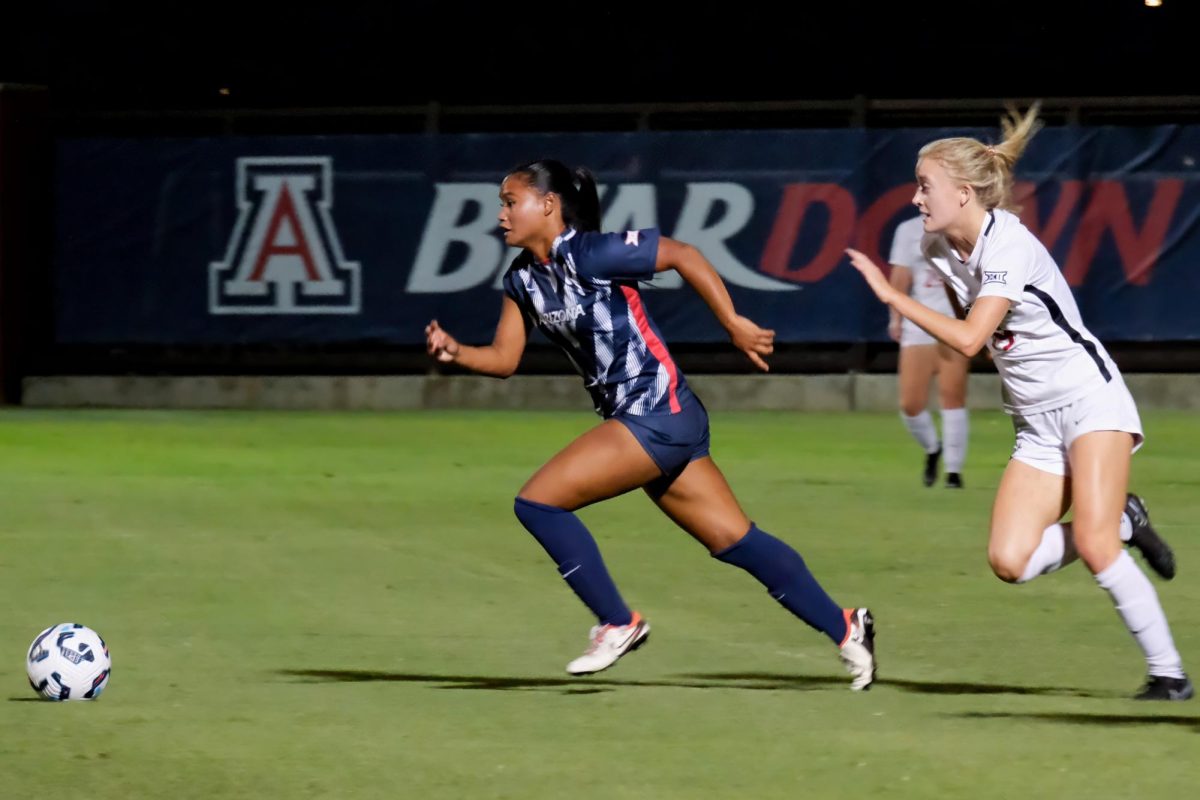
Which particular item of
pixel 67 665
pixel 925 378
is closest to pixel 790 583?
pixel 67 665

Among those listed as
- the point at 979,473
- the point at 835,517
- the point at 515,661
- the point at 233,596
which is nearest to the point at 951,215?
the point at 515,661

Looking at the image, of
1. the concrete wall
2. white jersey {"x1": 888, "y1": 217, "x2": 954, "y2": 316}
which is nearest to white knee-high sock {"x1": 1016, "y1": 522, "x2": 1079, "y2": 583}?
white jersey {"x1": 888, "y1": 217, "x2": 954, "y2": 316}

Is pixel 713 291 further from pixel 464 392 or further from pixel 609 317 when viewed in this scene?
pixel 464 392

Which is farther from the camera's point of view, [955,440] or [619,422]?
[955,440]

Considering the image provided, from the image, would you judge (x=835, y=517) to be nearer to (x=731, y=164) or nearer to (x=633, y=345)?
(x=633, y=345)

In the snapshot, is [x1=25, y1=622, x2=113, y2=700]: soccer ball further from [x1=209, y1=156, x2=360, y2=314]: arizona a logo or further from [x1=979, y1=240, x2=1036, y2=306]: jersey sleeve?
[x1=209, y1=156, x2=360, y2=314]: arizona a logo

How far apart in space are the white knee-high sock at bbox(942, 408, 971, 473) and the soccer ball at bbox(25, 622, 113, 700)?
7.80 metres

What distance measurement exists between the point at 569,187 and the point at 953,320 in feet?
4.99

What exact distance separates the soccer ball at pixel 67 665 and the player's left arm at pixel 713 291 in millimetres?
2130

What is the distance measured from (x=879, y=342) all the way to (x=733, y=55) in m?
6.98

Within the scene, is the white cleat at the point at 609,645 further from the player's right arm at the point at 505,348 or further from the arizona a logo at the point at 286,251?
the arizona a logo at the point at 286,251

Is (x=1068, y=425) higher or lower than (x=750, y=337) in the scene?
lower

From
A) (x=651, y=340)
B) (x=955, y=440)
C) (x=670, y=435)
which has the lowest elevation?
(x=955, y=440)

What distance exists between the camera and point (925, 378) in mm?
14367
